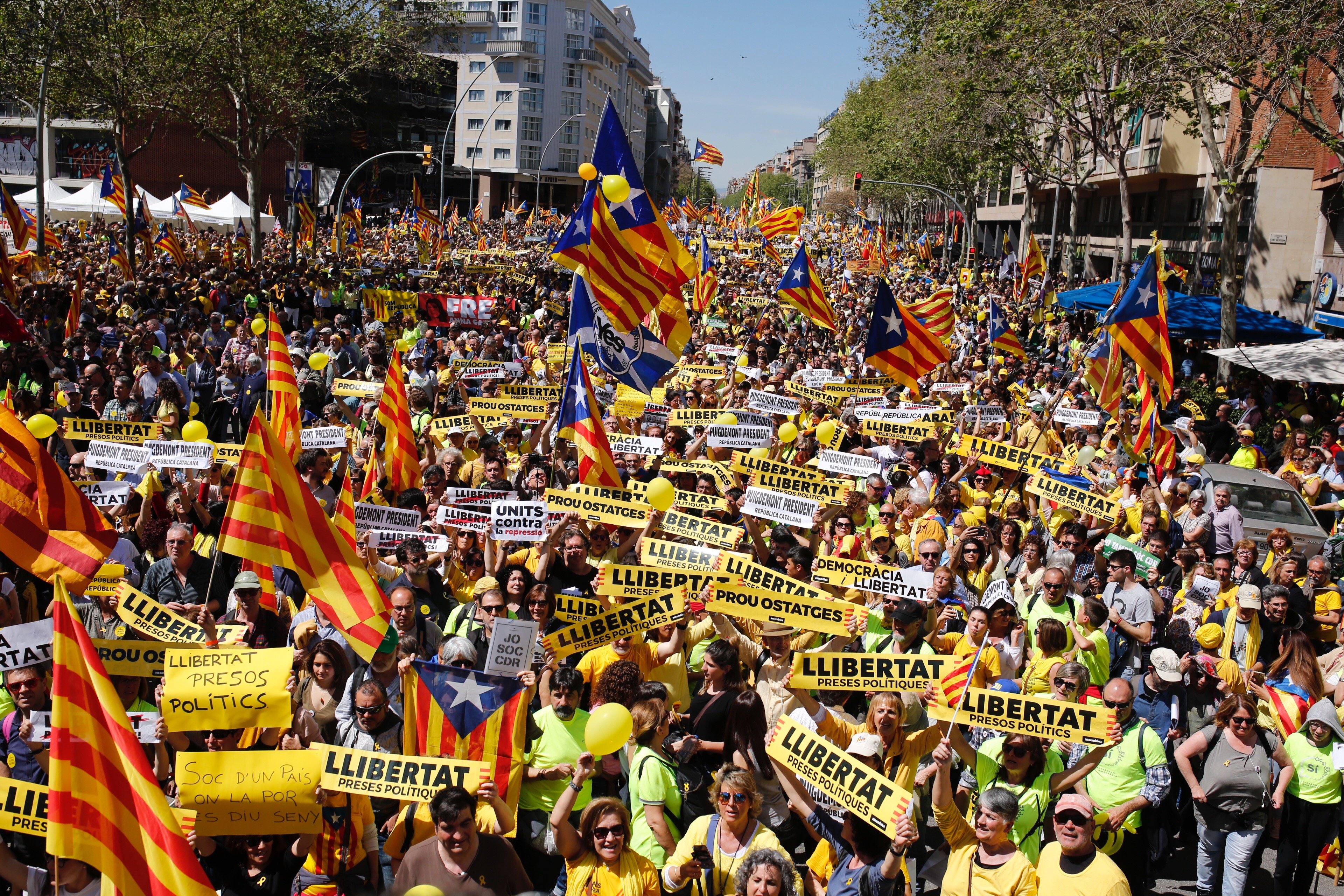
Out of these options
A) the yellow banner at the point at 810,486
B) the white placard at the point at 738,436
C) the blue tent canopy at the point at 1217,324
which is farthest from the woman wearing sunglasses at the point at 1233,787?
the blue tent canopy at the point at 1217,324

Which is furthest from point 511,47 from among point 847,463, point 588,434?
point 588,434

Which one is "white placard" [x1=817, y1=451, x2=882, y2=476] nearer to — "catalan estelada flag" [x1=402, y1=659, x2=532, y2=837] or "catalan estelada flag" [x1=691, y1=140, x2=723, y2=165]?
"catalan estelada flag" [x1=402, y1=659, x2=532, y2=837]

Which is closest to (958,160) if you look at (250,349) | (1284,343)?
(1284,343)

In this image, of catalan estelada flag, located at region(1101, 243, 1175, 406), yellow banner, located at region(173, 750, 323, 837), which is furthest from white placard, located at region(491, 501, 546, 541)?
catalan estelada flag, located at region(1101, 243, 1175, 406)

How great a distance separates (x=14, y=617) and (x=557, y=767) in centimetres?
335

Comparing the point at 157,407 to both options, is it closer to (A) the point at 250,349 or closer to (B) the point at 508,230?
(A) the point at 250,349

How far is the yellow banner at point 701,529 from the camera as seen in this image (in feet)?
24.7

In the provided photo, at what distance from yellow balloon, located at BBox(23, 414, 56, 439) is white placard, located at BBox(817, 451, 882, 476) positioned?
19.2 feet

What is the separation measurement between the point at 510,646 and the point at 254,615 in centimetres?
195

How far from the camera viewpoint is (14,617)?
643 cm

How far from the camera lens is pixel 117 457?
8766 millimetres

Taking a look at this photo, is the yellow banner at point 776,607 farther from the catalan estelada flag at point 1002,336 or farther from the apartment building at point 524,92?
the apartment building at point 524,92

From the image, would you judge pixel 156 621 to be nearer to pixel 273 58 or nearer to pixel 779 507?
pixel 779 507

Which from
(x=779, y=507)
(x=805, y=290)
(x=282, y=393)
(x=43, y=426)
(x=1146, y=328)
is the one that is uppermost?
(x=805, y=290)
